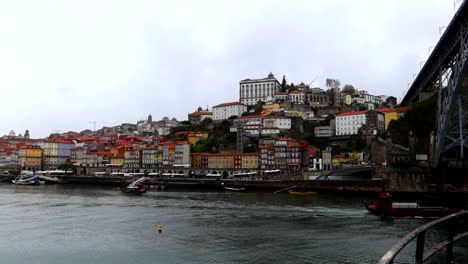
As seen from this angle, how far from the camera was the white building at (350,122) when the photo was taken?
60719mm

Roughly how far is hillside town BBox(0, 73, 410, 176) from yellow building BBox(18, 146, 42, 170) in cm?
14

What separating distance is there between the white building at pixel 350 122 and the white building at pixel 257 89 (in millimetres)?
21349

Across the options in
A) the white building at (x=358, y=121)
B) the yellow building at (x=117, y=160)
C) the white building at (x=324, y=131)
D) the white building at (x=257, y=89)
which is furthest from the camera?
the white building at (x=257, y=89)

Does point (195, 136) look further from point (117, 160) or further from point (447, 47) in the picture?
point (447, 47)

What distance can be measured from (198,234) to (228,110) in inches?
2385

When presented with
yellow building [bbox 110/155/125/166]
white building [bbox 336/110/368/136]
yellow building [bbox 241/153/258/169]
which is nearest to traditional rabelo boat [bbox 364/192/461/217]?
yellow building [bbox 241/153/258/169]

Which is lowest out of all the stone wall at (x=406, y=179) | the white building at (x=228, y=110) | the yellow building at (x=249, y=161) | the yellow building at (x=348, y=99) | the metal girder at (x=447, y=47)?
the stone wall at (x=406, y=179)

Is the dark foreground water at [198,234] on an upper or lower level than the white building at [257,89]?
lower

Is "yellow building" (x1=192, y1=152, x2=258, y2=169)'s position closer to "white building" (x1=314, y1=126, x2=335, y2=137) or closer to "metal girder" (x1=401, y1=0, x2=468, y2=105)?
"white building" (x1=314, y1=126, x2=335, y2=137)

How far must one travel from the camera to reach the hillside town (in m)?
52.1

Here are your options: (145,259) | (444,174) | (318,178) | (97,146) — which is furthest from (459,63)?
(97,146)

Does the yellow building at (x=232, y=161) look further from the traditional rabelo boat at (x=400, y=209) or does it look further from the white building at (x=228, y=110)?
the traditional rabelo boat at (x=400, y=209)

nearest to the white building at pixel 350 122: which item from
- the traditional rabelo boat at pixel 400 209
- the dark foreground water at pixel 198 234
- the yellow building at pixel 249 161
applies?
the yellow building at pixel 249 161

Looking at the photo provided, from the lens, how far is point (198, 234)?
53.1ft
